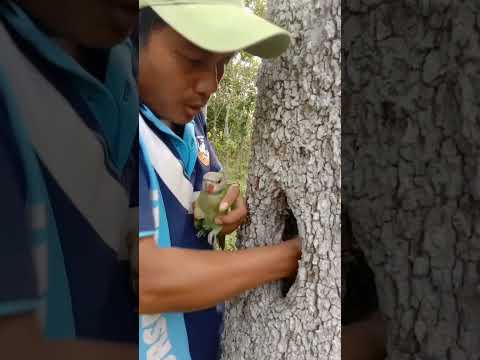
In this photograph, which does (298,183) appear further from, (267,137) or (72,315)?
(72,315)

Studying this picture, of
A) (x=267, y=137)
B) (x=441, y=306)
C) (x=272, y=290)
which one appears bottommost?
(x=272, y=290)

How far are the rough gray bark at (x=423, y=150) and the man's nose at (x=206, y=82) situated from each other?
476 millimetres

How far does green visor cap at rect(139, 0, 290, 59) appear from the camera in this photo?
1.00 m

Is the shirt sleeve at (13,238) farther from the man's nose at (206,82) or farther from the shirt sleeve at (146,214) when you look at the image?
the man's nose at (206,82)

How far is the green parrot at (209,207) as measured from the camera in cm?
121

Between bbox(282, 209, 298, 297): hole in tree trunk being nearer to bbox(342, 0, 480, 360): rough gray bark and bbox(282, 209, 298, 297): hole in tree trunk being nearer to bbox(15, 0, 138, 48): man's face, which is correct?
bbox(342, 0, 480, 360): rough gray bark

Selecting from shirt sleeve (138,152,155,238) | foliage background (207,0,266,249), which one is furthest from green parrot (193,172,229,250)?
foliage background (207,0,266,249)

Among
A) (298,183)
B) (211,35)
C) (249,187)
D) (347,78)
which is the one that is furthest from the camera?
(249,187)

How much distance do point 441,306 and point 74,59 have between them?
656mm

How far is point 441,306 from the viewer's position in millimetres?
740

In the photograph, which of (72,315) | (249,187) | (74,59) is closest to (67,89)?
(74,59)

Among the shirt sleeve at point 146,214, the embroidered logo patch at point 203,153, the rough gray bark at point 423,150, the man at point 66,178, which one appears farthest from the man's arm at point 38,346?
the embroidered logo patch at point 203,153

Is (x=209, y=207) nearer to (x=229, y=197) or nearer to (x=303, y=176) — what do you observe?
(x=229, y=197)

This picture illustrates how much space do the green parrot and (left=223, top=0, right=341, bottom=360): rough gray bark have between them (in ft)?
0.35
